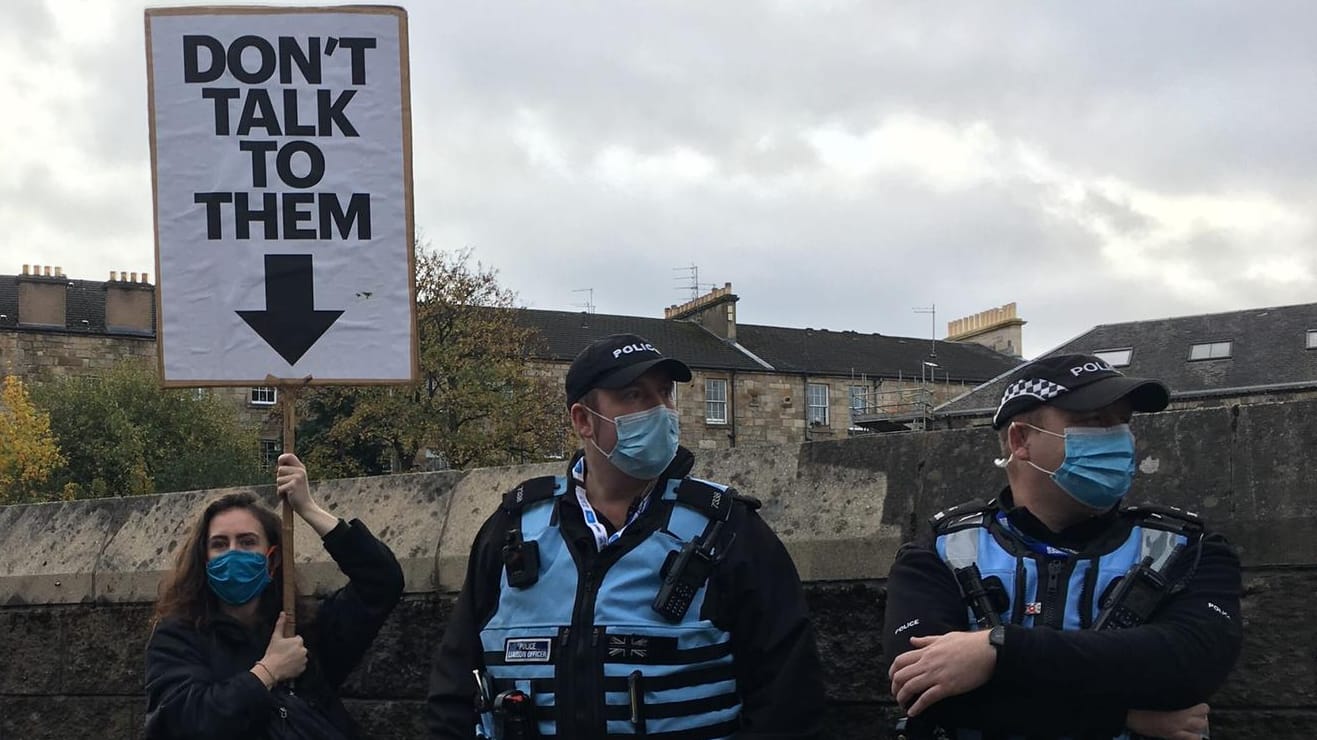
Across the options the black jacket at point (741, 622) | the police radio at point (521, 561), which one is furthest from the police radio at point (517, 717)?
the police radio at point (521, 561)

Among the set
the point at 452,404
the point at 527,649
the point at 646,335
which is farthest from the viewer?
the point at 646,335

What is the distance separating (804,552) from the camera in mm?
4266

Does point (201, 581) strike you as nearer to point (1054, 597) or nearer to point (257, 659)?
point (257, 659)

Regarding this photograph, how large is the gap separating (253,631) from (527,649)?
1.08m

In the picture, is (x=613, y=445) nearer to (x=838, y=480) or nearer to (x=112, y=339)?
(x=838, y=480)

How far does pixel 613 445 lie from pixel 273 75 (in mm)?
1890

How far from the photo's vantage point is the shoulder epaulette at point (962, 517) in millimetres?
Result: 3107

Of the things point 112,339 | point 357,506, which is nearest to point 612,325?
point 112,339

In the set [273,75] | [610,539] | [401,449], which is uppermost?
[273,75]

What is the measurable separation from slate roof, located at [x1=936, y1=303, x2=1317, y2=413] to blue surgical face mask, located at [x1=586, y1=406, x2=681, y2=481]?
33.7 metres

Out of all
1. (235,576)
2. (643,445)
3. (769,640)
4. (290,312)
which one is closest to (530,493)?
(643,445)

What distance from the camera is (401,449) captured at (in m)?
32.3

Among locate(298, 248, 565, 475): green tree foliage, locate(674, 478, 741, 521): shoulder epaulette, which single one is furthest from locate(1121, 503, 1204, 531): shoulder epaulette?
locate(298, 248, 565, 475): green tree foliage

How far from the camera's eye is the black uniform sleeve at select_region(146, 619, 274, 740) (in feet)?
11.9
